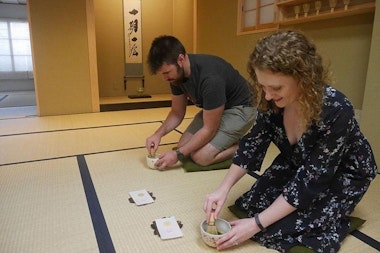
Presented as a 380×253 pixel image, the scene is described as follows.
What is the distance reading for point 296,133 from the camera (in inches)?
42.4

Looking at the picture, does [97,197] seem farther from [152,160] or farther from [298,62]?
[298,62]

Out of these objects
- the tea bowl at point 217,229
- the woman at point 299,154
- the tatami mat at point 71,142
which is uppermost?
the woman at point 299,154

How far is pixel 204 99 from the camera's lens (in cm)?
167

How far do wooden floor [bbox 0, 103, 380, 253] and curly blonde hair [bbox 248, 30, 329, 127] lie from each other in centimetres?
58

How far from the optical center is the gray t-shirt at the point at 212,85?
166 centimetres

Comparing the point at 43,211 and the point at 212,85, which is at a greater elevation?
the point at 212,85

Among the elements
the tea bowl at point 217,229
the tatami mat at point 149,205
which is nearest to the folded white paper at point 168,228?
the tatami mat at point 149,205

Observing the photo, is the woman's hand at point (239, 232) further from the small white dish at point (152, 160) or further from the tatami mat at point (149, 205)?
the small white dish at point (152, 160)

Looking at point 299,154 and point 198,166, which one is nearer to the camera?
point 299,154

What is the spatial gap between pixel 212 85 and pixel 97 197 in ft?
2.79

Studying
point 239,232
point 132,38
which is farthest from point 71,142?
point 132,38

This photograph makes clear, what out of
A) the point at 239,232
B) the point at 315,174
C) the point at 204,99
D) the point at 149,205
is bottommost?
the point at 149,205

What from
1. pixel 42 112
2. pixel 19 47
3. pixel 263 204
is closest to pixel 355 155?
pixel 263 204

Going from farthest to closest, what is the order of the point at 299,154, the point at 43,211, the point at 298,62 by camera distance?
the point at 43,211, the point at 299,154, the point at 298,62
